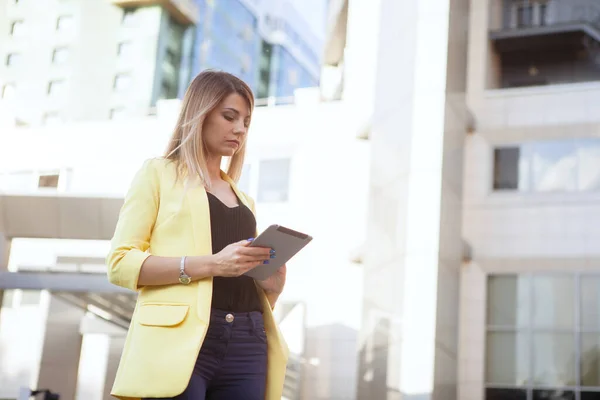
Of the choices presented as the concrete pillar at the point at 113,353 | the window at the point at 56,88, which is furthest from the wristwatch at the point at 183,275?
the window at the point at 56,88

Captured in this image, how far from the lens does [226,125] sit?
9.43 ft

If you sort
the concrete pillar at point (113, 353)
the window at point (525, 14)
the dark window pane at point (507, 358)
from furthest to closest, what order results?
the concrete pillar at point (113, 353) < the window at point (525, 14) < the dark window pane at point (507, 358)

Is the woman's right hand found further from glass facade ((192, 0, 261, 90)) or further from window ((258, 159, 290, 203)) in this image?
glass facade ((192, 0, 261, 90))

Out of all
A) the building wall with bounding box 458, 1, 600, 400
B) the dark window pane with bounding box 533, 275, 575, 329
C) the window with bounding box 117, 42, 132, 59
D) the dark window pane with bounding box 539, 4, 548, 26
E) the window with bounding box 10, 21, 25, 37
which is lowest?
the dark window pane with bounding box 533, 275, 575, 329

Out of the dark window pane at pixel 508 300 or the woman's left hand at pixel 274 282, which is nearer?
the woman's left hand at pixel 274 282

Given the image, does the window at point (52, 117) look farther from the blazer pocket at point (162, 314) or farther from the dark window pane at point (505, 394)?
the blazer pocket at point (162, 314)

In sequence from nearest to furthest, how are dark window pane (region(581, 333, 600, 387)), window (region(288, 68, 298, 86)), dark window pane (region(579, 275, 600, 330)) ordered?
dark window pane (region(581, 333, 600, 387)), dark window pane (region(579, 275, 600, 330)), window (region(288, 68, 298, 86))

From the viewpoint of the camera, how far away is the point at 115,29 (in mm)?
54031

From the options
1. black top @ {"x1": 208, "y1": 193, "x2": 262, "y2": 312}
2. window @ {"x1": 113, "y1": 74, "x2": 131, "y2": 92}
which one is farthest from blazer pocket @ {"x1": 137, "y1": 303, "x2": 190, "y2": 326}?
window @ {"x1": 113, "y1": 74, "x2": 131, "y2": 92}

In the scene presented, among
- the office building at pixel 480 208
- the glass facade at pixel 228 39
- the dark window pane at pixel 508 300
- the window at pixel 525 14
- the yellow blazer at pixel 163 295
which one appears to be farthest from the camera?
the glass facade at pixel 228 39

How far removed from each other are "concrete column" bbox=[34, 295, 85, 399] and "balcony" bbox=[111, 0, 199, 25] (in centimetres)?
2738

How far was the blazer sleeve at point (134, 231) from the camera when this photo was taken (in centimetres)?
267

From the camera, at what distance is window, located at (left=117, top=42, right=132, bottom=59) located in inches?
2110

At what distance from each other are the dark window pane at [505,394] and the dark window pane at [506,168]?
390 centimetres
